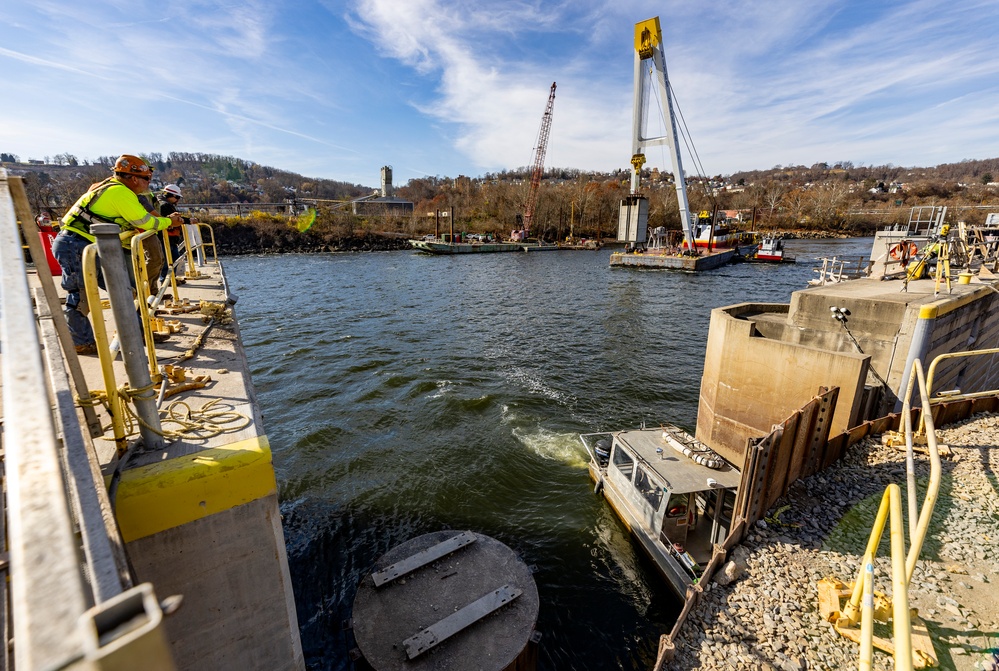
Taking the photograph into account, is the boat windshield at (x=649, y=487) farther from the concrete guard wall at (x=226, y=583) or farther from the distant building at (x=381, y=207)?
the distant building at (x=381, y=207)

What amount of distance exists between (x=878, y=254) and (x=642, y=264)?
97.5ft

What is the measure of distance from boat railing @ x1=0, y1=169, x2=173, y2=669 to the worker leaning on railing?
163 inches

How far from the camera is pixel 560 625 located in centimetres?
778

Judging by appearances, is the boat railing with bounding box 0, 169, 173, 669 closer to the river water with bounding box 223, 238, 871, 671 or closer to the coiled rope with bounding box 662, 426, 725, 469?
the river water with bounding box 223, 238, 871, 671

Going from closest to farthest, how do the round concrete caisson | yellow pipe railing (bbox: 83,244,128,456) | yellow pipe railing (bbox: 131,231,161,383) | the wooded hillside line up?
yellow pipe railing (bbox: 83,244,128,456), yellow pipe railing (bbox: 131,231,161,383), the round concrete caisson, the wooded hillside

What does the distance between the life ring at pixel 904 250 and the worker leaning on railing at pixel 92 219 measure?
25134mm

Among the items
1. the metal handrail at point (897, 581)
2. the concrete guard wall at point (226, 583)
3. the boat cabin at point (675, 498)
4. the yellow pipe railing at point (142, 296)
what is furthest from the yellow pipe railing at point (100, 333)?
the boat cabin at point (675, 498)

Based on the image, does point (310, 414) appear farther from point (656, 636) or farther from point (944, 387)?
point (944, 387)

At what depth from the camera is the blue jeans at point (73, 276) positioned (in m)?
5.01

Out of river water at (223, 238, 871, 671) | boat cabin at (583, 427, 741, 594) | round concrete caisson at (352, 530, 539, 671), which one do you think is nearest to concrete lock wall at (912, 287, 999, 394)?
boat cabin at (583, 427, 741, 594)

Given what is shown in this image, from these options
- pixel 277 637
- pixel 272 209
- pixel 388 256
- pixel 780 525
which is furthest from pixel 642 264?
pixel 272 209

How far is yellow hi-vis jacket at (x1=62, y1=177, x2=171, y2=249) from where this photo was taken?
4828 mm

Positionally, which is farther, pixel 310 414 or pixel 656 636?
pixel 310 414

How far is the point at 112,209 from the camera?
4867mm
